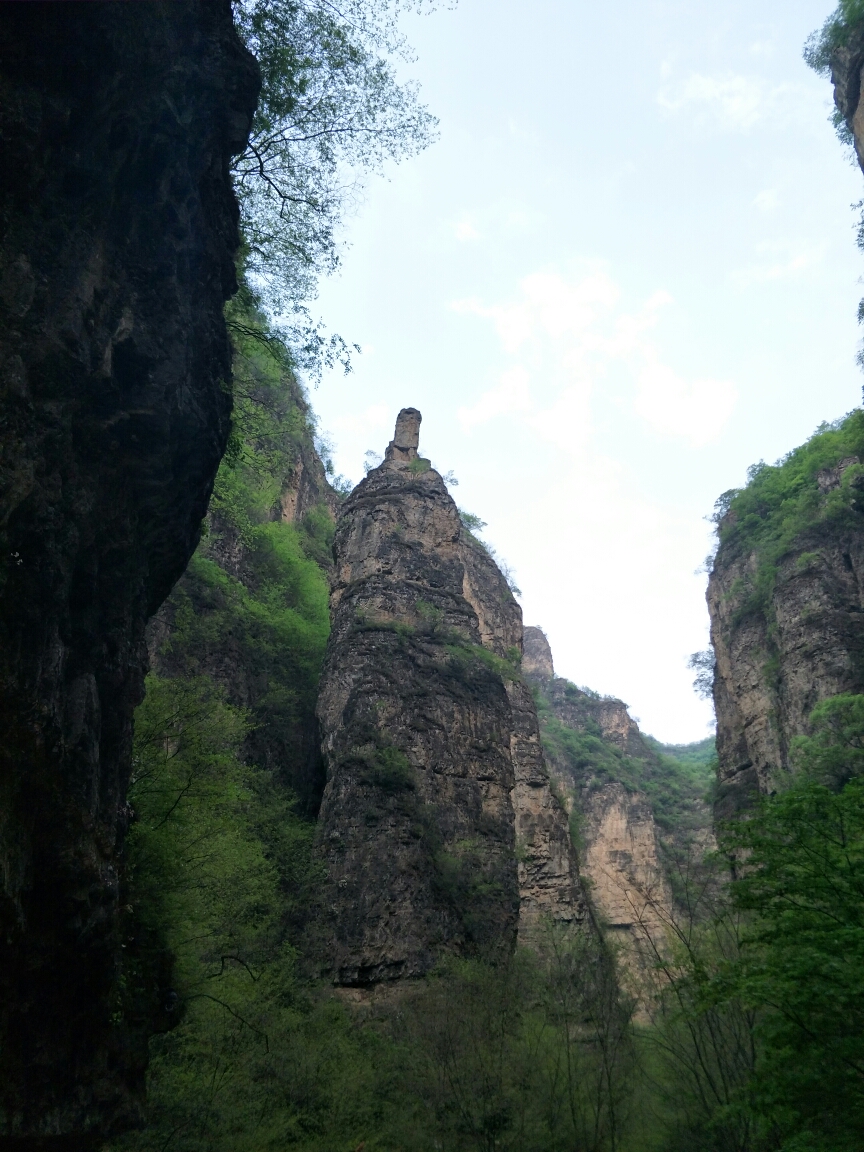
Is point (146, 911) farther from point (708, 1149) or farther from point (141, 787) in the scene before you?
point (708, 1149)

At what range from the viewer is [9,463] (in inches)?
238

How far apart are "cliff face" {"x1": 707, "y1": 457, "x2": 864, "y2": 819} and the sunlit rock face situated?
0.04m

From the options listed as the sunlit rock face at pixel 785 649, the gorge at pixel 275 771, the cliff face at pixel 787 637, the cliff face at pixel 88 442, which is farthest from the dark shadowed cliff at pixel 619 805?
the cliff face at pixel 88 442

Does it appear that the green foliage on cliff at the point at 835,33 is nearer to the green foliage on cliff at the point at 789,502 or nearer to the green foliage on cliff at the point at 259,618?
the green foliage on cliff at the point at 789,502

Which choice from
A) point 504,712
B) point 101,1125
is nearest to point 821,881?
point 101,1125

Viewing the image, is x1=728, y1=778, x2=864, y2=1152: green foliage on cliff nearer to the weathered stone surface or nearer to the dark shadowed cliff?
the dark shadowed cliff

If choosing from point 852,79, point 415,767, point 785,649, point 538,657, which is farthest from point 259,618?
point 538,657

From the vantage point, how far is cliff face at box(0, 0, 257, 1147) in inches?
247

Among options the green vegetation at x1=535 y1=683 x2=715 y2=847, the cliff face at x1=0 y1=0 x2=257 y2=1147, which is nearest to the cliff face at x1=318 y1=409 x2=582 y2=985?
the cliff face at x1=0 y1=0 x2=257 y2=1147

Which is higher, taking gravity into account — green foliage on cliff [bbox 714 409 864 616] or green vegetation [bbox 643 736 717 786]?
green vegetation [bbox 643 736 717 786]

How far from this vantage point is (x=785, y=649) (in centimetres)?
2769

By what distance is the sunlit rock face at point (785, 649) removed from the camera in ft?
84.9

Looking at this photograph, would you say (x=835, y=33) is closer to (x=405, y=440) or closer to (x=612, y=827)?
(x=405, y=440)

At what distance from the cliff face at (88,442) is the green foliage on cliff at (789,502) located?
2357 cm
